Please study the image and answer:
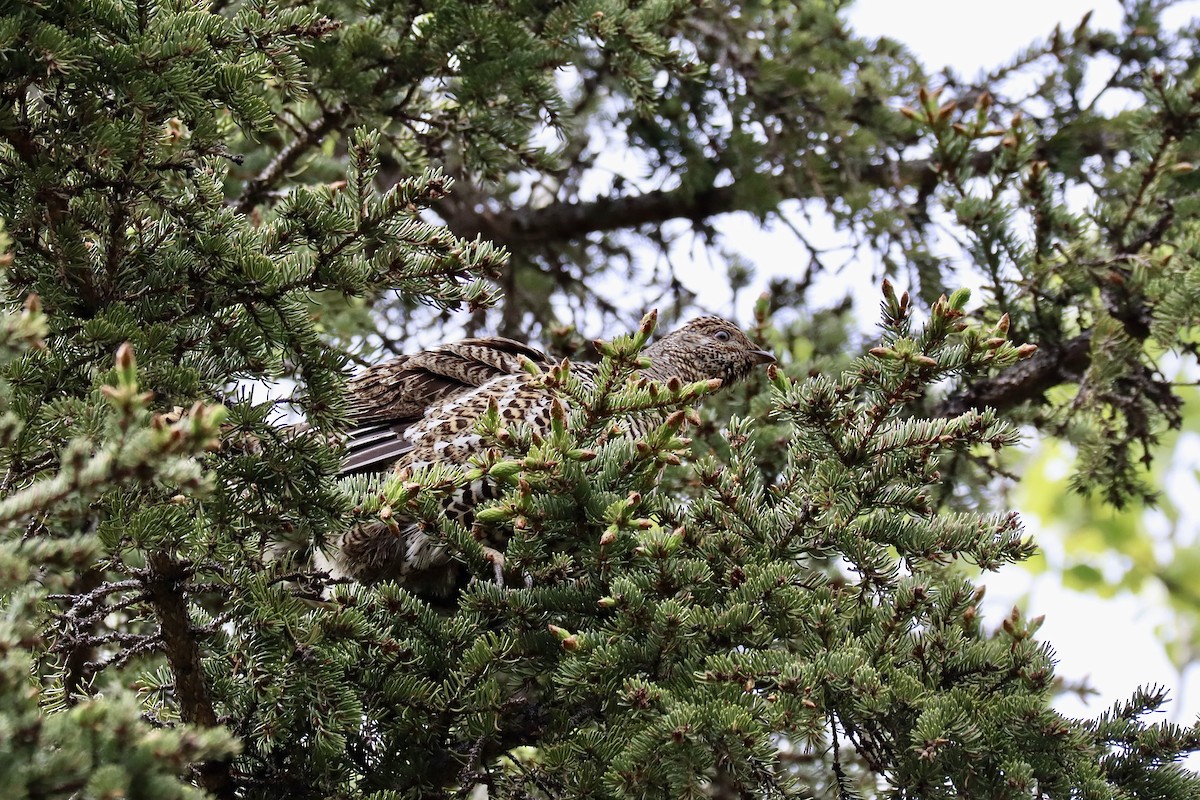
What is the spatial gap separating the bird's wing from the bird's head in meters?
0.89

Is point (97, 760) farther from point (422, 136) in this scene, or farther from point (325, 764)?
point (422, 136)

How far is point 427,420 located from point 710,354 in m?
1.50

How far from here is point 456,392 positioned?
434 cm

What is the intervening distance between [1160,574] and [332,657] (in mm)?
10135

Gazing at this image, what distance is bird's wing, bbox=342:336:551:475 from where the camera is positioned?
4199 mm

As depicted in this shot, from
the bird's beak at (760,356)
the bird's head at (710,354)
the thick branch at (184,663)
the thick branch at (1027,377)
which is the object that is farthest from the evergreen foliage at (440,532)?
the bird's head at (710,354)

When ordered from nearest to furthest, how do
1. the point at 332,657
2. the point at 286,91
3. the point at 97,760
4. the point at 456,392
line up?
1. the point at 97,760
2. the point at 332,657
3. the point at 286,91
4. the point at 456,392

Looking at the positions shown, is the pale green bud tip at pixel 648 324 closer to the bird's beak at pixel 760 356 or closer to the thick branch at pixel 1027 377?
the thick branch at pixel 1027 377

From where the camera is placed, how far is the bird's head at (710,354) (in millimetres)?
5035

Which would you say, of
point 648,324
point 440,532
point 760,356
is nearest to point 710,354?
point 760,356

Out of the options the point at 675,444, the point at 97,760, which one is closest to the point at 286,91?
the point at 675,444

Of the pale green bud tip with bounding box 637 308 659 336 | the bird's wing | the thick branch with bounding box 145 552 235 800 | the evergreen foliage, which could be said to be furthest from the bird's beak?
the thick branch with bounding box 145 552 235 800

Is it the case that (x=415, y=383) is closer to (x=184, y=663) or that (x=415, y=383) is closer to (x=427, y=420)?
(x=427, y=420)

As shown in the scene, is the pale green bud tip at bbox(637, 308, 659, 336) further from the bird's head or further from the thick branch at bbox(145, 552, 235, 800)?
the bird's head
